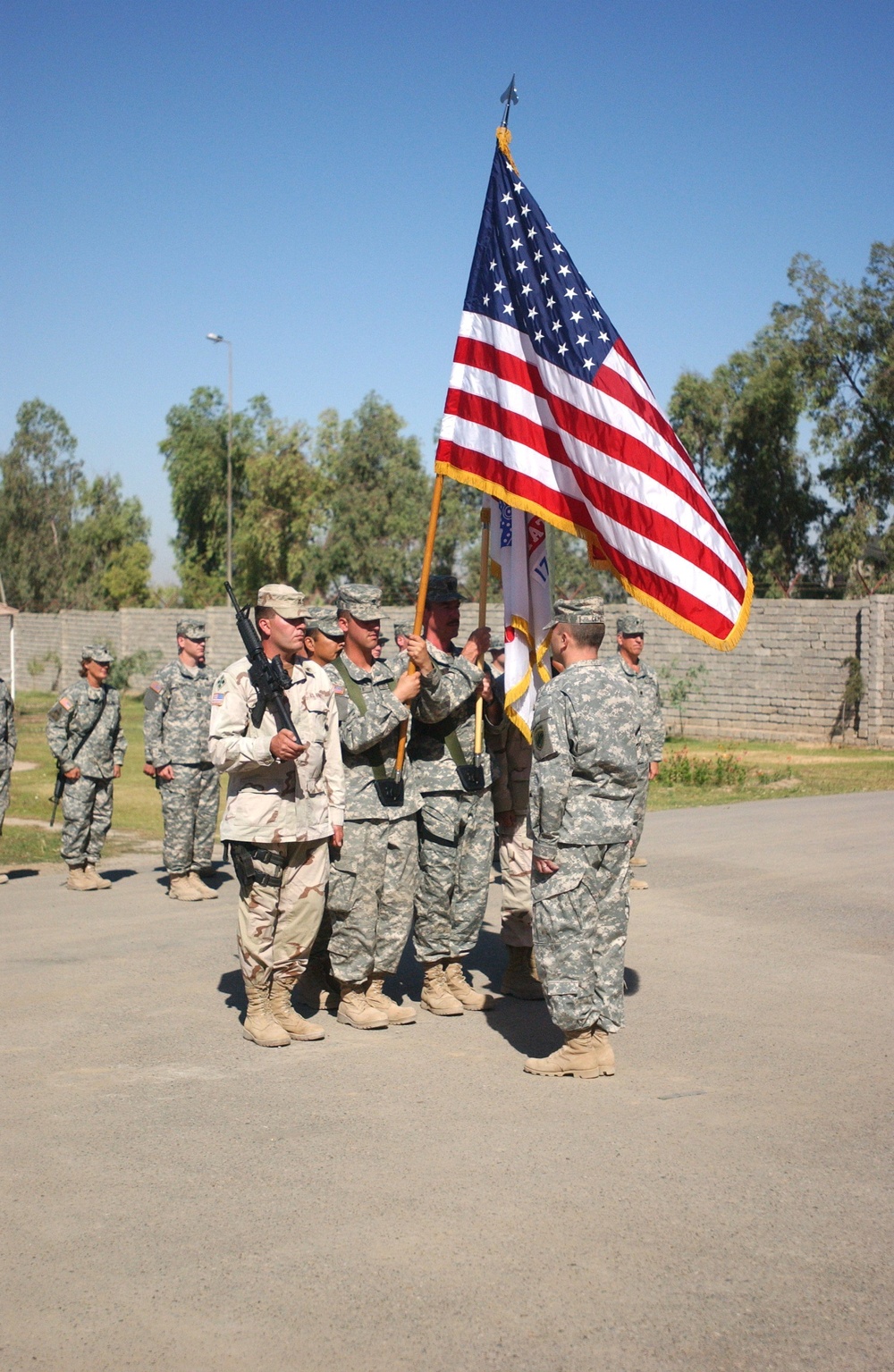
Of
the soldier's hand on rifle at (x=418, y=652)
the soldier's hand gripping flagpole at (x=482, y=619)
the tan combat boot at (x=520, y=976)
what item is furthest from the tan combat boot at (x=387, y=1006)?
the soldier's hand on rifle at (x=418, y=652)

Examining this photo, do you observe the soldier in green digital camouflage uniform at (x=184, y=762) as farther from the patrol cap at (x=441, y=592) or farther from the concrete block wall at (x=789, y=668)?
the concrete block wall at (x=789, y=668)

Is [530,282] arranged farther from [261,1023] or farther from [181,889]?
[181,889]

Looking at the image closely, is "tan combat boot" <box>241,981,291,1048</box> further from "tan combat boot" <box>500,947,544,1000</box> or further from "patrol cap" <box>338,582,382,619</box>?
"patrol cap" <box>338,582,382,619</box>

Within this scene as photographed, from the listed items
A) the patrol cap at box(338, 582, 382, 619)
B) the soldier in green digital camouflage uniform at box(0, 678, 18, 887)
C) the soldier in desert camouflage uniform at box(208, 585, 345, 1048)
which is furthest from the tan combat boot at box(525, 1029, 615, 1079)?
the soldier in green digital camouflage uniform at box(0, 678, 18, 887)

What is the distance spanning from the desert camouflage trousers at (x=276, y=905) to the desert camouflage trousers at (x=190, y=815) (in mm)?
3892

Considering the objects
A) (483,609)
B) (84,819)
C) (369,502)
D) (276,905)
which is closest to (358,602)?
(483,609)

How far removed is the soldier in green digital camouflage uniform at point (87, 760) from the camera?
396 inches

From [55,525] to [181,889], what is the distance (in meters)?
63.5

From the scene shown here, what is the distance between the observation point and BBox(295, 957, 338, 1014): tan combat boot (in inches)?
255

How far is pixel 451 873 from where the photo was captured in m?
6.32

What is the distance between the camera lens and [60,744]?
10.2m

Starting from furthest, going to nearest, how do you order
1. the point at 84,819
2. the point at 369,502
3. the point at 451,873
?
1. the point at 369,502
2. the point at 84,819
3. the point at 451,873

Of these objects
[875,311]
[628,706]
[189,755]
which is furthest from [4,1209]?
[875,311]

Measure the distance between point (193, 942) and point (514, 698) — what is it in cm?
292
